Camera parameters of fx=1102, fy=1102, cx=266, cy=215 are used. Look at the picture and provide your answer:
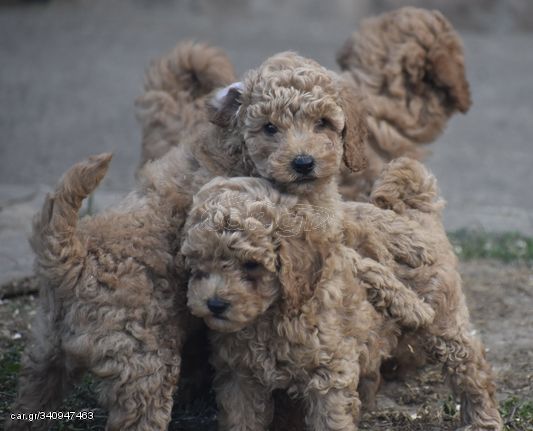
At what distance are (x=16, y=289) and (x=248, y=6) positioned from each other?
10.8 m

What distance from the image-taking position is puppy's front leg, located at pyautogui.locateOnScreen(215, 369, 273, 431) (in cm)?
519

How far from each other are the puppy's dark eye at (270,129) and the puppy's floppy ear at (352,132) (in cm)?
41

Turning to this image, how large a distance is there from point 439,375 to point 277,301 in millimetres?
1935

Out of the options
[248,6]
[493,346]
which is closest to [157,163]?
[493,346]

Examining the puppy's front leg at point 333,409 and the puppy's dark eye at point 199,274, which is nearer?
the puppy's dark eye at point 199,274

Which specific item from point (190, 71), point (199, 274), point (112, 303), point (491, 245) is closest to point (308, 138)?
point (199, 274)

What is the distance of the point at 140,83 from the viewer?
1273 cm

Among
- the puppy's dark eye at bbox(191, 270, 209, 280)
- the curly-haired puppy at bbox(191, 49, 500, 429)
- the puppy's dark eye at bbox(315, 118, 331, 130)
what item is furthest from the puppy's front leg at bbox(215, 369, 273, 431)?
the puppy's dark eye at bbox(315, 118, 331, 130)

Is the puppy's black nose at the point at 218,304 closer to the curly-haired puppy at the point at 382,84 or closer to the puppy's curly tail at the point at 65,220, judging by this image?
the puppy's curly tail at the point at 65,220

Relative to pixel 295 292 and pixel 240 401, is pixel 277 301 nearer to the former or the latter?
pixel 295 292

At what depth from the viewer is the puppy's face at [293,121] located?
211 inches

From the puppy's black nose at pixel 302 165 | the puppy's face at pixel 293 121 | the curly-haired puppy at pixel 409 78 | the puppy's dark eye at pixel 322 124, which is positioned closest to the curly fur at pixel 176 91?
the curly-haired puppy at pixel 409 78

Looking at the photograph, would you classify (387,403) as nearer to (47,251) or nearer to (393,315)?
(393,315)

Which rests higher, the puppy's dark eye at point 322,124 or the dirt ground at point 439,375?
the puppy's dark eye at point 322,124
